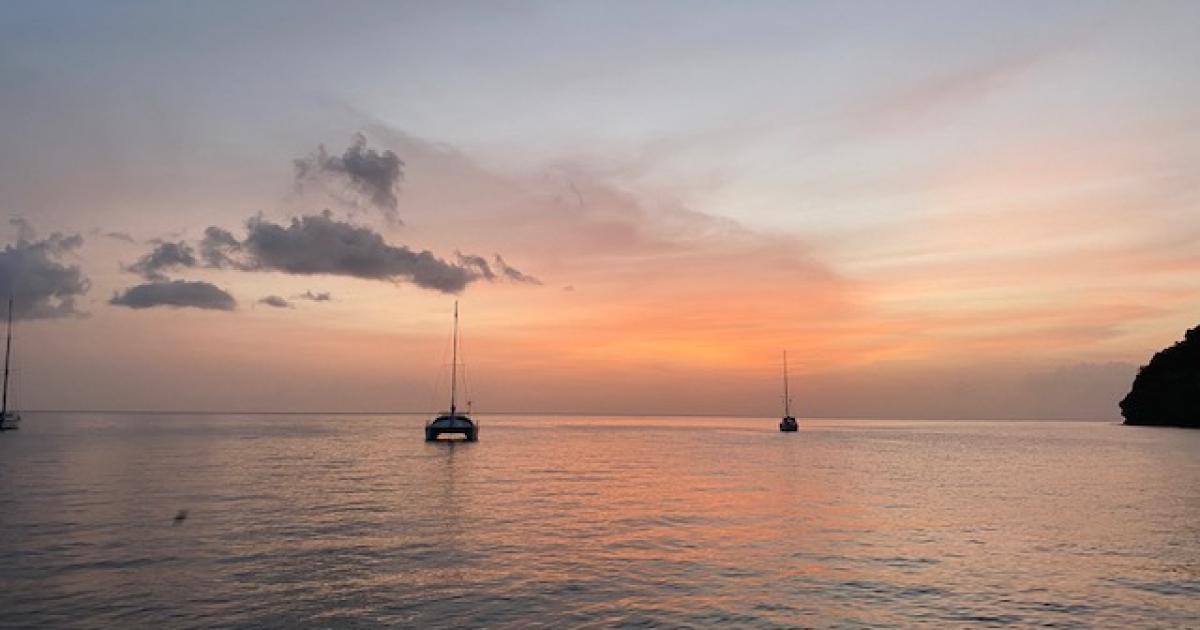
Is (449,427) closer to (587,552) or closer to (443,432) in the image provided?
(443,432)

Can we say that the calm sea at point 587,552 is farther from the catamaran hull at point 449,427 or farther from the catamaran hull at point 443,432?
the catamaran hull at point 449,427

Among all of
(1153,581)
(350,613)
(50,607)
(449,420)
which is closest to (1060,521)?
(1153,581)

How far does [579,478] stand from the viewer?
74375 mm

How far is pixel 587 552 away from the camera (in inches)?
1352

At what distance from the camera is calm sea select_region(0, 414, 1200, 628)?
24.3 metres

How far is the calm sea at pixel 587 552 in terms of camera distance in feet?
79.9

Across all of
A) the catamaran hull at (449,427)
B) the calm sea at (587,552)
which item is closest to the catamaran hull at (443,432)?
the catamaran hull at (449,427)

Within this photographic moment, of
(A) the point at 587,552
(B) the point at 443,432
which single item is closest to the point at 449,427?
(B) the point at 443,432

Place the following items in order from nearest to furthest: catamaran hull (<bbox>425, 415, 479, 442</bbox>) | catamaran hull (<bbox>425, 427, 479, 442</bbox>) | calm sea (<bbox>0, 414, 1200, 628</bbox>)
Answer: calm sea (<bbox>0, 414, 1200, 628</bbox>), catamaran hull (<bbox>425, 427, 479, 442</bbox>), catamaran hull (<bbox>425, 415, 479, 442</bbox>)

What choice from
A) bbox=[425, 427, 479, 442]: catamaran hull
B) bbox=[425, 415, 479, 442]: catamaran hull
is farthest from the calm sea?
bbox=[425, 415, 479, 442]: catamaran hull

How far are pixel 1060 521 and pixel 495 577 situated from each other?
34.3 m

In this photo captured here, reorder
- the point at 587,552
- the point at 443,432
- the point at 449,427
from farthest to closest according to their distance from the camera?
the point at 449,427
the point at 443,432
the point at 587,552

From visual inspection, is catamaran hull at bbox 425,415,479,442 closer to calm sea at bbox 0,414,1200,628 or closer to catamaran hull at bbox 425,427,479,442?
catamaran hull at bbox 425,427,479,442

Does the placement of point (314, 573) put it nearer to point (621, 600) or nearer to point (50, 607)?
point (50, 607)
